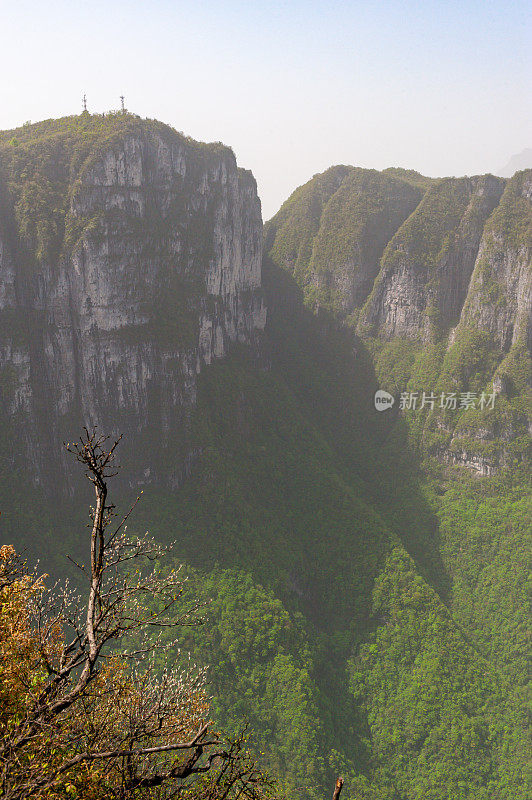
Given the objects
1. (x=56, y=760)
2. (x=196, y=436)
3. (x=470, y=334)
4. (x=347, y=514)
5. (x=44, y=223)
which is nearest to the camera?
(x=56, y=760)

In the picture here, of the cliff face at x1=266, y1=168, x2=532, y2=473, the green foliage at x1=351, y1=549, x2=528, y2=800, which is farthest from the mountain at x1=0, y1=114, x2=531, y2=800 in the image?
the cliff face at x1=266, y1=168, x2=532, y2=473

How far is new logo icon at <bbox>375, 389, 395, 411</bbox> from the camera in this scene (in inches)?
2468

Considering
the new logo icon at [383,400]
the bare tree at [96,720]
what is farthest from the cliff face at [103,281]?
the bare tree at [96,720]

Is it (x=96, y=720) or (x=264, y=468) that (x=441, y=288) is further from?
(x=96, y=720)

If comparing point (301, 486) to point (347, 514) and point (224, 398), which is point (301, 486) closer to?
point (347, 514)

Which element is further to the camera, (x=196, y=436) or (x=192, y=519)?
(x=196, y=436)

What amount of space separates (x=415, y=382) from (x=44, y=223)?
43506 mm

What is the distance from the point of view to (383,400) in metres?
63.1

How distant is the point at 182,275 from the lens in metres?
44.1

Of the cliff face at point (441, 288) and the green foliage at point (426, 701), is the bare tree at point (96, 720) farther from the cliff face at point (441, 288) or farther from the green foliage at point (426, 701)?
the cliff face at point (441, 288)

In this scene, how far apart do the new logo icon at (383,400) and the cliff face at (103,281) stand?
26761mm

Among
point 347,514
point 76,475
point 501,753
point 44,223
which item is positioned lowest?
point 501,753

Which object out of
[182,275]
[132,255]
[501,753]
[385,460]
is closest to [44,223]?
[132,255]

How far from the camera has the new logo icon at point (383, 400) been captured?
62688 millimetres
